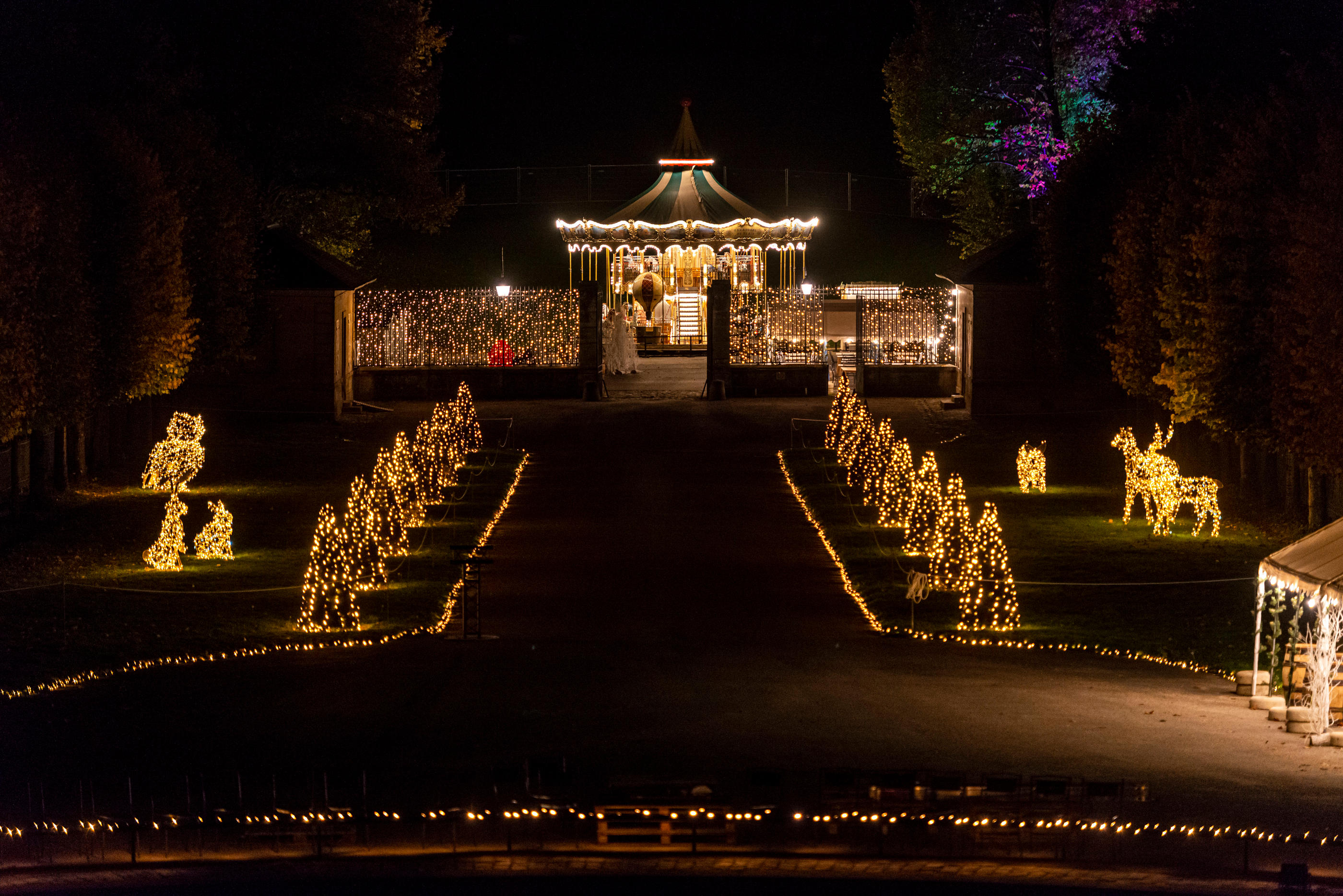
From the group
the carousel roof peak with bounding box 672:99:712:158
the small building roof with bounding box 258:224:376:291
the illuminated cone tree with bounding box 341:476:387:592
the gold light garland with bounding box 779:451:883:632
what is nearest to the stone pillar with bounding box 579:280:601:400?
the small building roof with bounding box 258:224:376:291

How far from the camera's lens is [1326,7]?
131 feet

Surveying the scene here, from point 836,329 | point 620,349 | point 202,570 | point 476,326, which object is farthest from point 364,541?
point 620,349

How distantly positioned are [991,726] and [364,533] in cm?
1064

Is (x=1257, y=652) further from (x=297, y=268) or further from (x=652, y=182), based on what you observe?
(x=652, y=182)

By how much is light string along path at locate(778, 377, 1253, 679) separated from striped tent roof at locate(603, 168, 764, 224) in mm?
24103

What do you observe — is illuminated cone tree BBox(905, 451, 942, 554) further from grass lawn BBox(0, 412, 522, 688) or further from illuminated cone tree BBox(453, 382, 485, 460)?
illuminated cone tree BBox(453, 382, 485, 460)

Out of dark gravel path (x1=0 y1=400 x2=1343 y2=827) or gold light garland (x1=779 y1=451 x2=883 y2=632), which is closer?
dark gravel path (x1=0 y1=400 x2=1343 y2=827)

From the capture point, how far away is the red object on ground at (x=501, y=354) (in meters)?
43.8

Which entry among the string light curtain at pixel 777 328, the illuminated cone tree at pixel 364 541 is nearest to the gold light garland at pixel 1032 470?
the illuminated cone tree at pixel 364 541

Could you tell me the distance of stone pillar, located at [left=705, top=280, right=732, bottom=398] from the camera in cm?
4119

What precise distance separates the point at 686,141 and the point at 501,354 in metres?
15.3

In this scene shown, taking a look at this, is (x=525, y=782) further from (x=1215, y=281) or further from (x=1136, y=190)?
(x=1136, y=190)

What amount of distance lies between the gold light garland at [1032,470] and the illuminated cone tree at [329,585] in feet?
37.2

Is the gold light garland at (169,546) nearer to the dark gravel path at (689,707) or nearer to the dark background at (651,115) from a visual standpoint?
the dark gravel path at (689,707)
